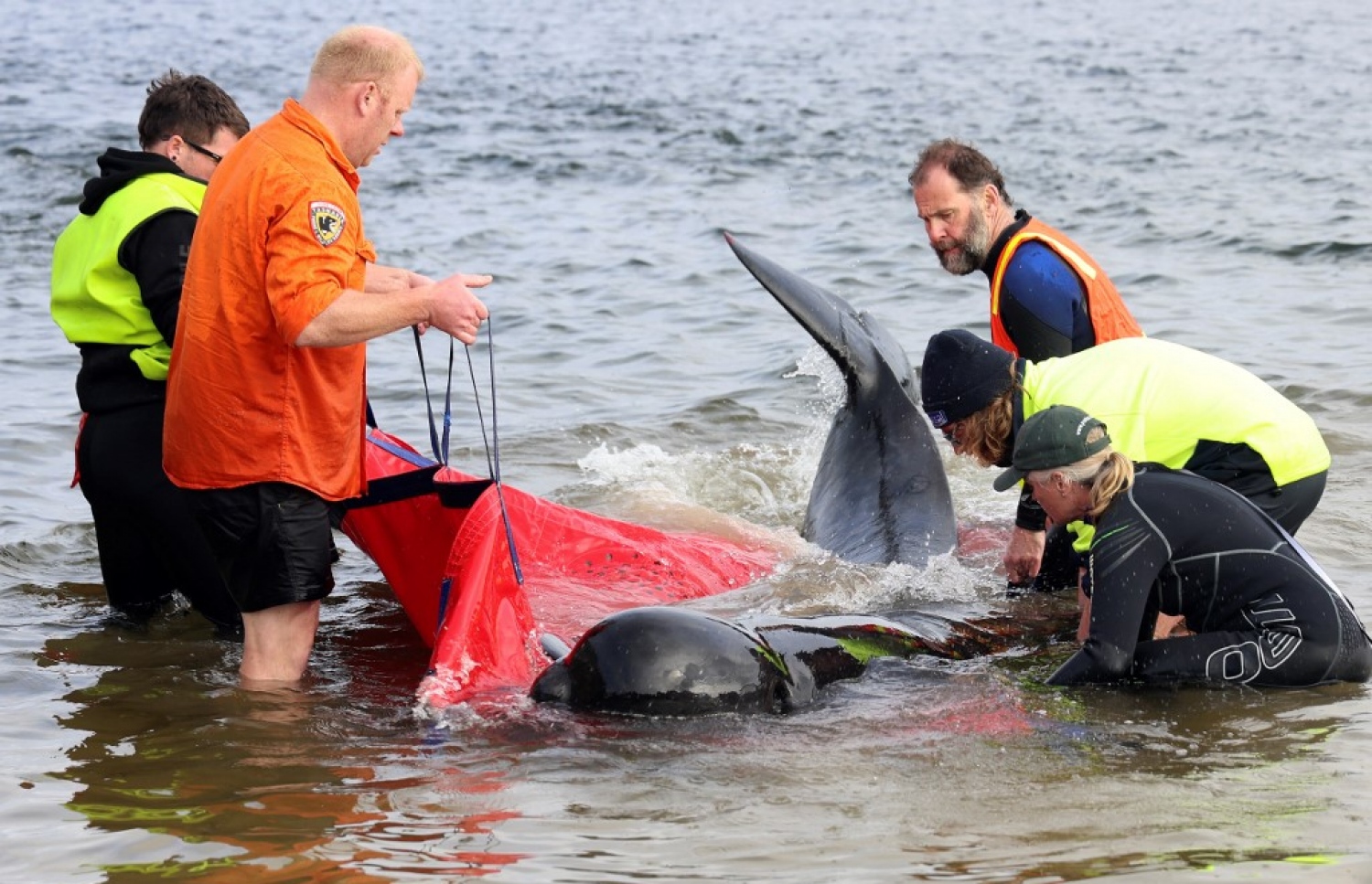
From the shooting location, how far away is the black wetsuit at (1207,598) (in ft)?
18.5

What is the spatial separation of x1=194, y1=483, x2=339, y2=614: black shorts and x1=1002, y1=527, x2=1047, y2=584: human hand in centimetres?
293

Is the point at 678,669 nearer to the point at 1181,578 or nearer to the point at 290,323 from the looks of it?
the point at 290,323

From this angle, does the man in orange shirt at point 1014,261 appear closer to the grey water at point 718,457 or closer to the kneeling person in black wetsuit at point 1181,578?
the kneeling person in black wetsuit at point 1181,578

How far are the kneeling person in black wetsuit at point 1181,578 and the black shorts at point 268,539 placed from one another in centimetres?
239

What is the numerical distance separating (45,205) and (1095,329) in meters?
14.1

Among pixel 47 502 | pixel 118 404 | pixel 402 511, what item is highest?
pixel 118 404

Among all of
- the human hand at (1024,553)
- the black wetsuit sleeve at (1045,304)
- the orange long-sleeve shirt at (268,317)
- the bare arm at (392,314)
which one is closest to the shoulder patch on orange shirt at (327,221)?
the orange long-sleeve shirt at (268,317)

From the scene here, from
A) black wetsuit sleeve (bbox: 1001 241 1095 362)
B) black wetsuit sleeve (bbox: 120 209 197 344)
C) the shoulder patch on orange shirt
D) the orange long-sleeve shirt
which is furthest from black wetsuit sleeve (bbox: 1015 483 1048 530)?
black wetsuit sleeve (bbox: 120 209 197 344)

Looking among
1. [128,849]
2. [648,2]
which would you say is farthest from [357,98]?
[648,2]

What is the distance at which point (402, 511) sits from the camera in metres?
6.73

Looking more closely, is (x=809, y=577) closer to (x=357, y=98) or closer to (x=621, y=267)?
(x=357, y=98)

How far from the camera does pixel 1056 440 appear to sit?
5449 mm

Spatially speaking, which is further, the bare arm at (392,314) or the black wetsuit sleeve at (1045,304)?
the black wetsuit sleeve at (1045,304)

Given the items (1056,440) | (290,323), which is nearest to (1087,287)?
(1056,440)
